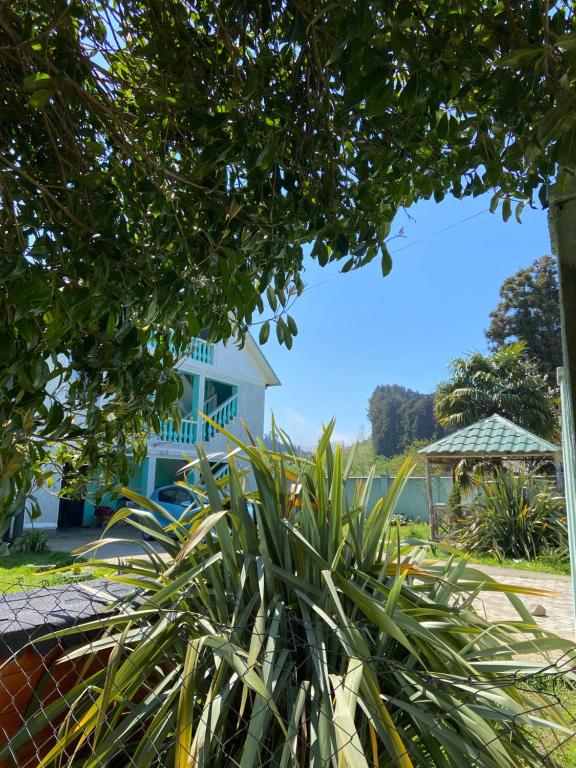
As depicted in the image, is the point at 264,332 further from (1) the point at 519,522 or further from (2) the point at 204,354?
(2) the point at 204,354

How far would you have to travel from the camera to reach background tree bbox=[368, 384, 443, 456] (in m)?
61.2

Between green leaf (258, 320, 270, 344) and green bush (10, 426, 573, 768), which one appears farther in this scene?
green leaf (258, 320, 270, 344)

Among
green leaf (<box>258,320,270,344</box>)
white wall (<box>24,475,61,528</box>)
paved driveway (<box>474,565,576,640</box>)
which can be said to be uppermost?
green leaf (<box>258,320,270,344</box>)

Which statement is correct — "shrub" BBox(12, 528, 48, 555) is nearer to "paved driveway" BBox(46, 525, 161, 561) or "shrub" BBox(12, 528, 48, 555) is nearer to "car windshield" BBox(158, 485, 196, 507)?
"paved driveway" BBox(46, 525, 161, 561)

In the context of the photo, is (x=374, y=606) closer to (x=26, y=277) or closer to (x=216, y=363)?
(x=26, y=277)

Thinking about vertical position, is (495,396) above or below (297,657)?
above

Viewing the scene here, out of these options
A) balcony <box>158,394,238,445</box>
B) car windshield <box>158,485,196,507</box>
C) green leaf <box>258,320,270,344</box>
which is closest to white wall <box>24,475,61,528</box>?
car windshield <box>158,485,196,507</box>

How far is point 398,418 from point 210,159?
215ft

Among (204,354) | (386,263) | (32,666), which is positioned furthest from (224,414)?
(32,666)

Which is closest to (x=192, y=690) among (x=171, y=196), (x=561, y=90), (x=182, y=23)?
(x=171, y=196)

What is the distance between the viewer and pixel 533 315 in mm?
30938

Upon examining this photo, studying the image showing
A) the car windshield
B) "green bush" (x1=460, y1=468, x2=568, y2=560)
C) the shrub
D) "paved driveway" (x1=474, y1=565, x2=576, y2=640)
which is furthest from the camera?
the car windshield

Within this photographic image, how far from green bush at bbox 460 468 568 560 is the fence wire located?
9.39 meters

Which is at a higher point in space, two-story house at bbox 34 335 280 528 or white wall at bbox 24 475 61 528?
two-story house at bbox 34 335 280 528
